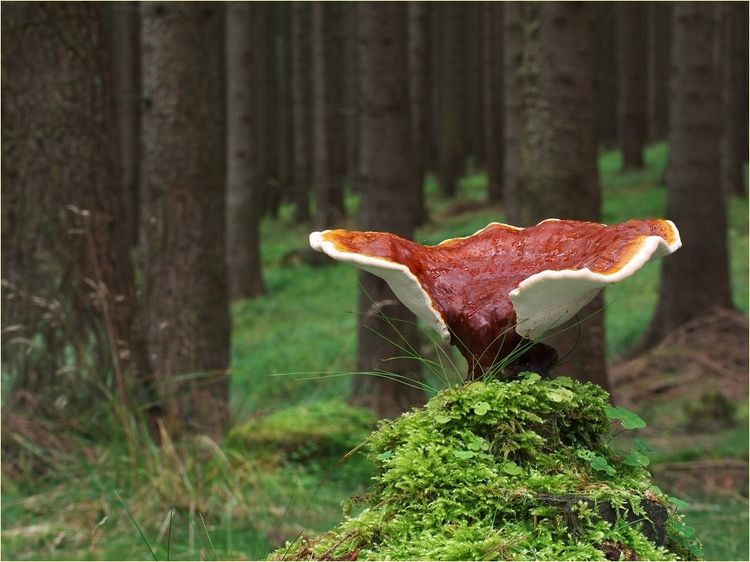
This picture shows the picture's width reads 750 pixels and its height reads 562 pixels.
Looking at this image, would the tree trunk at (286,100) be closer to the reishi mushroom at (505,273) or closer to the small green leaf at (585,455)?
the reishi mushroom at (505,273)

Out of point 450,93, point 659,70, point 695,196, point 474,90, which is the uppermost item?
point 659,70

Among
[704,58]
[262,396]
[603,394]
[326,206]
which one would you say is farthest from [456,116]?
[603,394]

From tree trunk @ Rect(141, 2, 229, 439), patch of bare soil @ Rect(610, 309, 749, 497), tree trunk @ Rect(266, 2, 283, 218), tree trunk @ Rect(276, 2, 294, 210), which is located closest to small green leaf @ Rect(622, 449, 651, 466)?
patch of bare soil @ Rect(610, 309, 749, 497)

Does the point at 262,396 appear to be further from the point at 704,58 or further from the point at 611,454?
the point at 611,454

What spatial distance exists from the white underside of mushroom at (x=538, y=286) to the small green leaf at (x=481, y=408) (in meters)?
0.20

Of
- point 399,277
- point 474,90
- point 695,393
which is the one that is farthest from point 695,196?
point 474,90

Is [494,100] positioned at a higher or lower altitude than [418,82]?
lower

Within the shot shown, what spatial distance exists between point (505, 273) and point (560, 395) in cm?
34

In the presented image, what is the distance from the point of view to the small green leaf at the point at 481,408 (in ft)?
7.05

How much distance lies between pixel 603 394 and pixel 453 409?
1.38ft

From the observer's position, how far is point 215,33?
746 cm

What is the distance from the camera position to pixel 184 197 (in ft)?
23.1

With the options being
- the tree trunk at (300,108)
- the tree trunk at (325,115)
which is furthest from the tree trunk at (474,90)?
the tree trunk at (325,115)

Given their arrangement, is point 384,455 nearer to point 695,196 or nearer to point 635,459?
point 635,459
